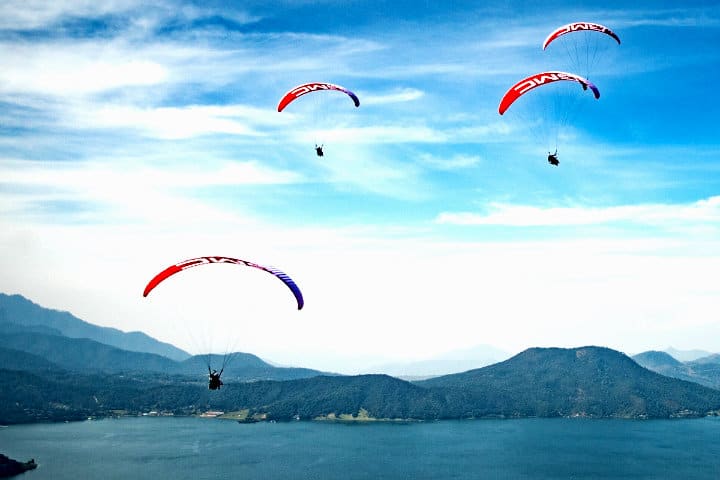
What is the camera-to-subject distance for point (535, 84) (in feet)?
137

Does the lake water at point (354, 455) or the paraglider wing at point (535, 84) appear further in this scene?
the lake water at point (354, 455)

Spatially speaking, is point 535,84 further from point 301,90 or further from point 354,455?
point 354,455

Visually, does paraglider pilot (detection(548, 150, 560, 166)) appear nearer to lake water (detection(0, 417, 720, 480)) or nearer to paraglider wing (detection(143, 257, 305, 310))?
paraglider wing (detection(143, 257, 305, 310))

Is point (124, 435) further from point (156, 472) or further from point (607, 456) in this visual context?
point (607, 456)

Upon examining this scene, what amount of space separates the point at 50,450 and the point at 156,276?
14348 cm

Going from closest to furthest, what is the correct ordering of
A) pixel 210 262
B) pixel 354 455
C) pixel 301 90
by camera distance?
1. pixel 210 262
2. pixel 301 90
3. pixel 354 455

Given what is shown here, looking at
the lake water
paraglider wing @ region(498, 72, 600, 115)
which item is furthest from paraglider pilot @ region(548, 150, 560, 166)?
the lake water

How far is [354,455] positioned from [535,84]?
13095 cm

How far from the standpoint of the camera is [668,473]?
13312 centimetres

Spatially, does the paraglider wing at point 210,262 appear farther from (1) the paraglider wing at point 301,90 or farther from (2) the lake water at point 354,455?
(2) the lake water at point 354,455

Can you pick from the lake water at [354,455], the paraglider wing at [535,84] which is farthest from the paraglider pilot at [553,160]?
the lake water at [354,455]

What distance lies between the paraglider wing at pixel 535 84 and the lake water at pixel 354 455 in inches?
4007

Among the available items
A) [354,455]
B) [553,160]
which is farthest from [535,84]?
[354,455]

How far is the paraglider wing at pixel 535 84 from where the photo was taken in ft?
134
